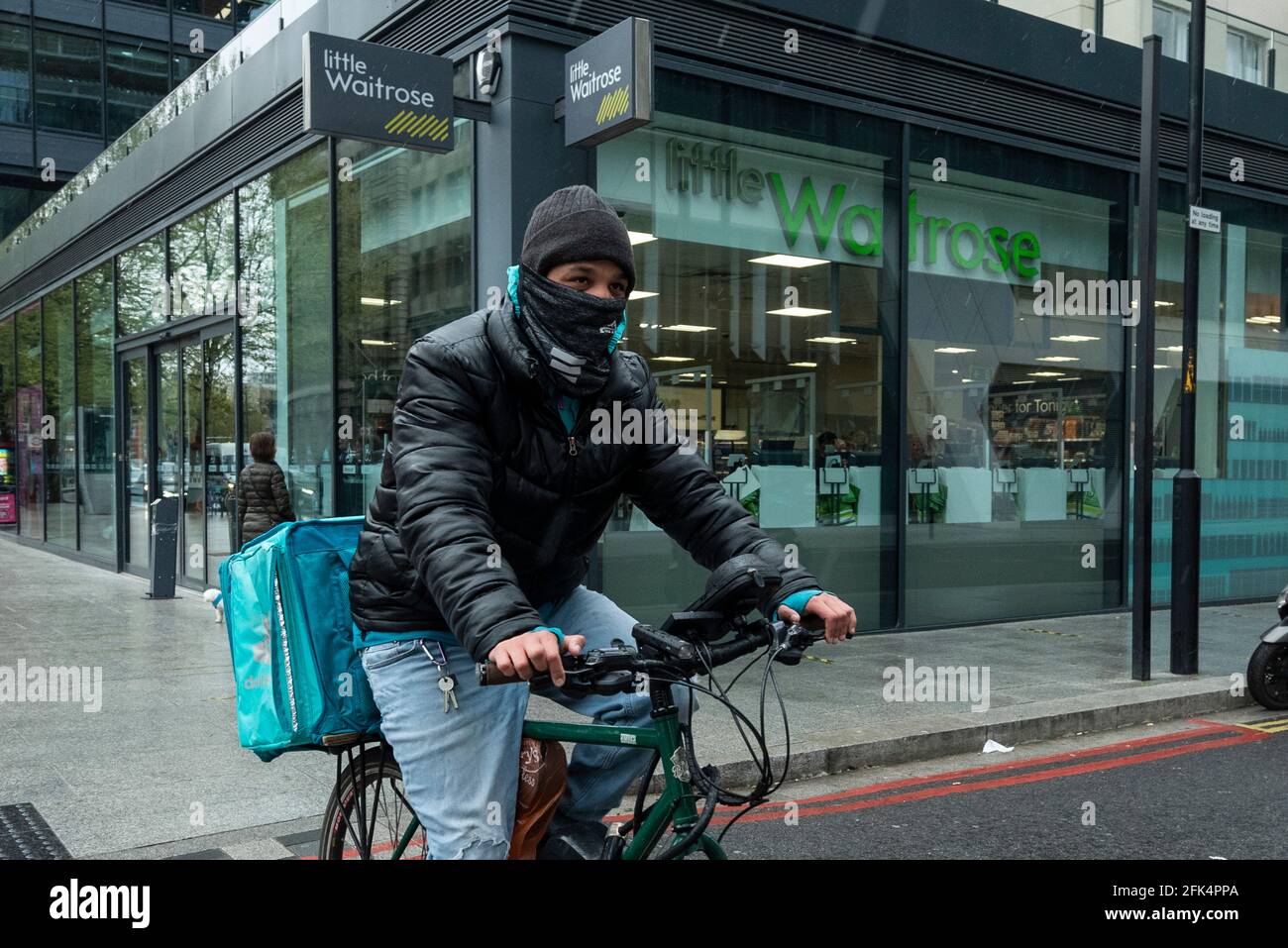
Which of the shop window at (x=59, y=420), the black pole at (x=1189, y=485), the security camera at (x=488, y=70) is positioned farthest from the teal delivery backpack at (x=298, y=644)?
the shop window at (x=59, y=420)

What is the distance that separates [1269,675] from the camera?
24.7 feet

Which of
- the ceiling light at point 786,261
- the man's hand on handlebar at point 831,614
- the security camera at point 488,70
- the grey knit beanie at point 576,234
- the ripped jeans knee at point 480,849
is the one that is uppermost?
the security camera at point 488,70

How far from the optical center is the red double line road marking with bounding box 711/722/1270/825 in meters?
5.46

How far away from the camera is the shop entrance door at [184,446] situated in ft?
42.0

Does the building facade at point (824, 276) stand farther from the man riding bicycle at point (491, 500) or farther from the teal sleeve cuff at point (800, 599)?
the teal sleeve cuff at point (800, 599)

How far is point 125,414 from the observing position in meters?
15.9

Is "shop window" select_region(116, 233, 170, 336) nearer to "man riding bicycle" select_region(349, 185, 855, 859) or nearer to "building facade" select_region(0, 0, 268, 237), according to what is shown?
"man riding bicycle" select_region(349, 185, 855, 859)

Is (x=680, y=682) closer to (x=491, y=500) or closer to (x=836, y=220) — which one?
(x=491, y=500)

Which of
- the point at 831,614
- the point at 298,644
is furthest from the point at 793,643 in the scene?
the point at 298,644

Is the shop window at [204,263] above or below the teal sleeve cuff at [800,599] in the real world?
above

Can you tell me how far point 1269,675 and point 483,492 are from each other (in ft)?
22.0

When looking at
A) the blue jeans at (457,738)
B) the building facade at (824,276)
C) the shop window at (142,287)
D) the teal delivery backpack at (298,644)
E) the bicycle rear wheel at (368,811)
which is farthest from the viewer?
the shop window at (142,287)

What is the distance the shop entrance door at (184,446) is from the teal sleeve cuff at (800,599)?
10.4 metres
